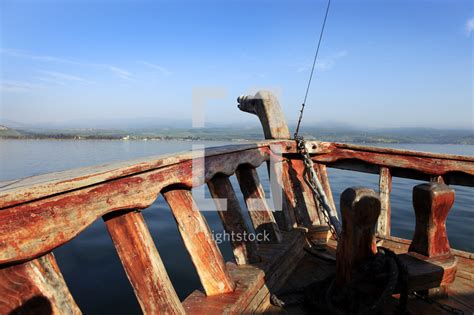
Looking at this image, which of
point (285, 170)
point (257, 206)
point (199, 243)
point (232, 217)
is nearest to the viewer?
point (199, 243)

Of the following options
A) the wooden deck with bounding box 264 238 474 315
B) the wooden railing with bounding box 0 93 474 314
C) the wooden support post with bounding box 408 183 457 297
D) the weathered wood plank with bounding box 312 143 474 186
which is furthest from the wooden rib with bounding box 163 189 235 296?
the weathered wood plank with bounding box 312 143 474 186

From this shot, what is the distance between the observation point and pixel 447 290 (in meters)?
2.52

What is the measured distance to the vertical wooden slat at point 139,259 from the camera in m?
1.68

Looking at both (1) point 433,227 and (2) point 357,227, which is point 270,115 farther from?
(2) point 357,227

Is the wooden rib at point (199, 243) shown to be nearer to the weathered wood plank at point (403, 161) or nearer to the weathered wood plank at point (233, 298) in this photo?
the weathered wood plank at point (233, 298)

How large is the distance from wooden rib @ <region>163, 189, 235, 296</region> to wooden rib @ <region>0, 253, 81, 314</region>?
85cm

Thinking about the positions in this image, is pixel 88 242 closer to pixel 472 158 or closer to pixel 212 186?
pixel 212 186

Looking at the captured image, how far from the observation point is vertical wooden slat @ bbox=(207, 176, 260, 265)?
269 cm

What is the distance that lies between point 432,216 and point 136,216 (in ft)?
6.29

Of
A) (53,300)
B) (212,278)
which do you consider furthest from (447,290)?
(53,300)

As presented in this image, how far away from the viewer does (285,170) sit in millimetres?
4164

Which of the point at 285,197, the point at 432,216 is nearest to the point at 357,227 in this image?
the point at 432,216

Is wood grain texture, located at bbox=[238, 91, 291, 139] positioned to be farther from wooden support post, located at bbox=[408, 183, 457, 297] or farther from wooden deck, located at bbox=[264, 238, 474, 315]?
wooden support post, located at bbox=[408, 183, 457, 297]

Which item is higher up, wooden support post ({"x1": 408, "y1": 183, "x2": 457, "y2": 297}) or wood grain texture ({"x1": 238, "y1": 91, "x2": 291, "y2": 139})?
wood grain texture ({"x1": 238, "y1": 91, "x2": 291, "y2": 139})
